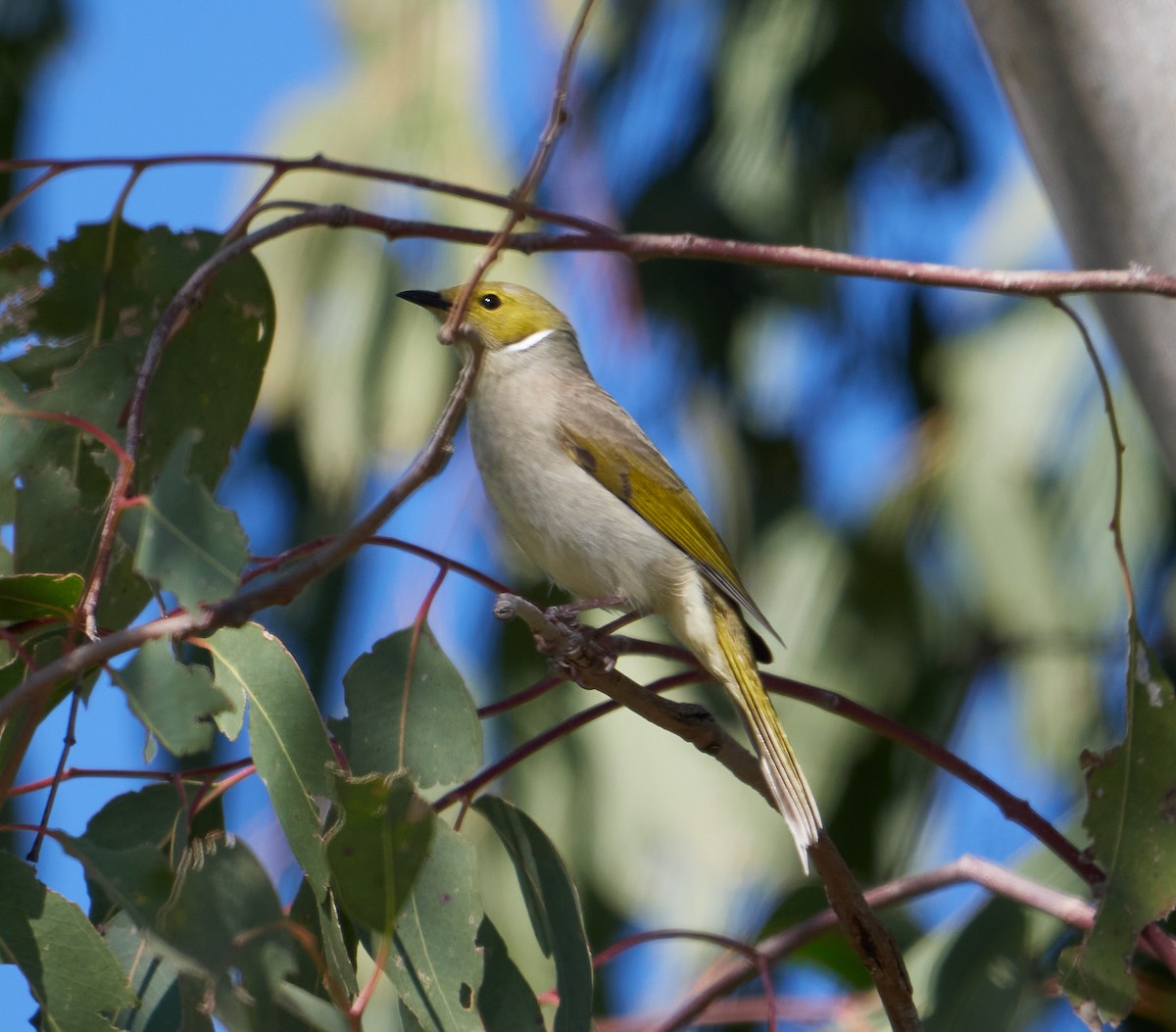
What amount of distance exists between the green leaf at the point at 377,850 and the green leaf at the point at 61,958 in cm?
32

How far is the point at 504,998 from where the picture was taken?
2.06 m

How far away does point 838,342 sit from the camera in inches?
234

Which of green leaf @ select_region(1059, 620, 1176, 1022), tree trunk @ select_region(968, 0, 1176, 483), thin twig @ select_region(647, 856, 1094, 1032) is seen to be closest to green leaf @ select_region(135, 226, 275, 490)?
thin twig @ select_region(647, 856, 1094, 1032)

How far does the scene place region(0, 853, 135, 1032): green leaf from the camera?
174 cm

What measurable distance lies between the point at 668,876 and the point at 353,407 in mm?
2274

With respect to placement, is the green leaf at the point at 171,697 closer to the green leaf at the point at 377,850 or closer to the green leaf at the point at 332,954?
the green leaf at the point at 377,850

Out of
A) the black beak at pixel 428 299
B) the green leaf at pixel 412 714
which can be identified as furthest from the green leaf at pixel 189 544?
the black beak at pixel 428 299

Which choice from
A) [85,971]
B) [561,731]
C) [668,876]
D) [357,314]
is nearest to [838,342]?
[357,314]

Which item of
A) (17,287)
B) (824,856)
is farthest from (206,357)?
(824,856)

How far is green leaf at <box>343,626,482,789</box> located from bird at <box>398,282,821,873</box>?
0.49 meters

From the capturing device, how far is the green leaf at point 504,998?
203 cm

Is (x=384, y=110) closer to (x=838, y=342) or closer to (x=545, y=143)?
(x=838, y=342)

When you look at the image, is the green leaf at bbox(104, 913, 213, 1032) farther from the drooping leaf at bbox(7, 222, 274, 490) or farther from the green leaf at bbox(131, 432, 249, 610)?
the drooping leaf at bbox(7, 222, 274, 490)

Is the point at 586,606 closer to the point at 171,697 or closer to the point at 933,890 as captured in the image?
the point at 933,890
